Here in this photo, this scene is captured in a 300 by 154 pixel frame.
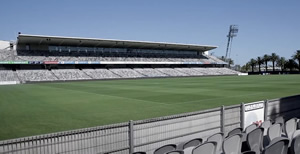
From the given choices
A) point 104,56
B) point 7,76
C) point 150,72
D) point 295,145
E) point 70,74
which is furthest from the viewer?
point 150,72

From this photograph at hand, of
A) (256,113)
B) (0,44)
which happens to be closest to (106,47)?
(0,44)

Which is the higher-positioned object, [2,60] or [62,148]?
[2,60]

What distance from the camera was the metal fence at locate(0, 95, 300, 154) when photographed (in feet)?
15.1

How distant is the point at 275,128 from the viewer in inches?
203

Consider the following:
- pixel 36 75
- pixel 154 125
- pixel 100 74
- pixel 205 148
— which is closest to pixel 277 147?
pixel 205 148

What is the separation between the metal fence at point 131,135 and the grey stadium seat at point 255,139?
1.97 metres

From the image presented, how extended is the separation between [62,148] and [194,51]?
8717 cm

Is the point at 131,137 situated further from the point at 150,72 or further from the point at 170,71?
the point at 170,71

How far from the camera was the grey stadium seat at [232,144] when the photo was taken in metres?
4.20

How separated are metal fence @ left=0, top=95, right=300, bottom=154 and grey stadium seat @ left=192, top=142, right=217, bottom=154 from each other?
2.17 m

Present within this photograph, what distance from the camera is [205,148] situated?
3.74 metres

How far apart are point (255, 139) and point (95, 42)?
63465 mm

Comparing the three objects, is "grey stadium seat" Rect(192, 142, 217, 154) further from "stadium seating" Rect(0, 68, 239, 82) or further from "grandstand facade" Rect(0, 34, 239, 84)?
"stadium seating" Rect(0, 68, 239, 82)

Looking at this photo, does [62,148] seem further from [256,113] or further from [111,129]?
[256,113]
